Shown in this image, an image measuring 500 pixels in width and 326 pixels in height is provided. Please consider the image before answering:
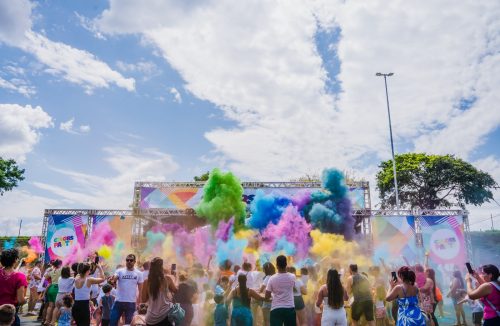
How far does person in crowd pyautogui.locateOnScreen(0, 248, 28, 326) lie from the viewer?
438 centimetres

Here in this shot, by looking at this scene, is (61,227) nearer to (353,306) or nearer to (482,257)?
(353,306)

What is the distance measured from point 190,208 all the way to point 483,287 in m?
19.8

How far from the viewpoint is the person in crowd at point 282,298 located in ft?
17.0

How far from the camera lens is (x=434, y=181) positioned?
31406 millimetres

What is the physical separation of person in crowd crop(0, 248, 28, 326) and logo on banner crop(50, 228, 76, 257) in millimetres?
18717

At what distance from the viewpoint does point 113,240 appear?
2186 centimetres

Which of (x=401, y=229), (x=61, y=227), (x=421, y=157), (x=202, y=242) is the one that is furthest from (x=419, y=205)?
(x=61, y=227)

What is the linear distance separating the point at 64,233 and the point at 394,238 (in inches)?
751

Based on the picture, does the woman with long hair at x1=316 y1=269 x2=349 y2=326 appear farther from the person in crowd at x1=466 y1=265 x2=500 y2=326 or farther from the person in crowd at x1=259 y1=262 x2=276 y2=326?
the person in crowd at x1=466 y1=265 x2=500 y2=326

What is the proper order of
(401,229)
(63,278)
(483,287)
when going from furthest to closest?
(401,229)
(63,278)
(483,287)

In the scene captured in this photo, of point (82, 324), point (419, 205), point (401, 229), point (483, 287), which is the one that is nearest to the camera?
point (483, 287)

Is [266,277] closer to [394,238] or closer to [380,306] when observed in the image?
[380,306]

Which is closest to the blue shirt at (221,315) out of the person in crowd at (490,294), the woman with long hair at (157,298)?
the woman with long hair at (157,298)

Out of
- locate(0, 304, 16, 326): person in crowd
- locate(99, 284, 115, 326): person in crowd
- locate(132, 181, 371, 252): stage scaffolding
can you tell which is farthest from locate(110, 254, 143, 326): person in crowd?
locate(132, 181, 371, 252): stage scaffolding
